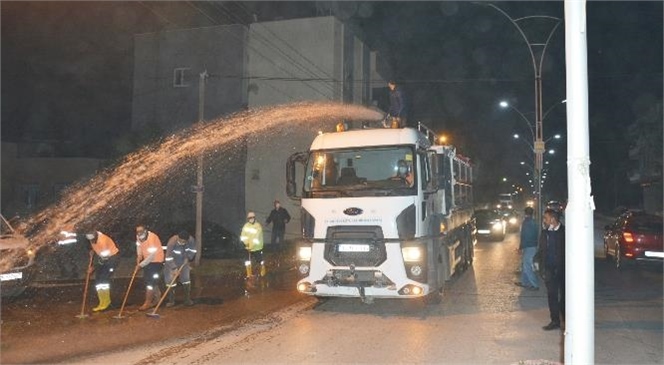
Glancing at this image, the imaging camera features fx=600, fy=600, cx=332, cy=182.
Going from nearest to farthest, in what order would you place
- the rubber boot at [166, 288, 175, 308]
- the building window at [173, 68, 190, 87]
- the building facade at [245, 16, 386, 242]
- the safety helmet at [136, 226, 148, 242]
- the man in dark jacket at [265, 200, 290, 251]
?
the safety helmet at [136, 226, 148, 242] < the rubber boot at [166, 288, 175, 308] < the man in dark jacket at [265, 200, 290, 251] < the building facade at [245, 16, 386, 242] < the building window at [173, 68, 190, 87]

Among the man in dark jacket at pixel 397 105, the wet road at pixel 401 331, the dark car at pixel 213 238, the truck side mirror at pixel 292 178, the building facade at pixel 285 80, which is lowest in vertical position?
the wet road at pixel 401 331

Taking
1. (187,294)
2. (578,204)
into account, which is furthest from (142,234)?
(578,204)

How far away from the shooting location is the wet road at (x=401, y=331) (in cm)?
712

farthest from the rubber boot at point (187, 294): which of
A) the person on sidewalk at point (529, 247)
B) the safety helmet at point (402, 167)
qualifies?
the person on sidewalk at point (529, 247)

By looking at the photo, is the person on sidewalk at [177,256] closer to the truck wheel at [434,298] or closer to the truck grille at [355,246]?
the truck grille at [355,246]

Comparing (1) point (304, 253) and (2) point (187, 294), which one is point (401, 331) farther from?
(2) point (187, 294)

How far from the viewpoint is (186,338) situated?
8336 mm

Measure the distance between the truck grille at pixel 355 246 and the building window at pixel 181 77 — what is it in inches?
879

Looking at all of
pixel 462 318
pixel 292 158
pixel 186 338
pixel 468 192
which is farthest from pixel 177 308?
pixel 468 192

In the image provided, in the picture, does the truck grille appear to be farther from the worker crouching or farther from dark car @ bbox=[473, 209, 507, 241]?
dark car @ bbox=[473, 209, 507, 241]

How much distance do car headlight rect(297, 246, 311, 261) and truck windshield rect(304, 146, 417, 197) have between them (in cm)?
88

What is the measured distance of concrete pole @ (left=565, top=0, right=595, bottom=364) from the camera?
4.40 metres

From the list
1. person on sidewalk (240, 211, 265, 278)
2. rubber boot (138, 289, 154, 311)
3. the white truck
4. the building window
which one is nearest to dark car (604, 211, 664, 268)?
the white truck

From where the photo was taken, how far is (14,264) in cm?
970
